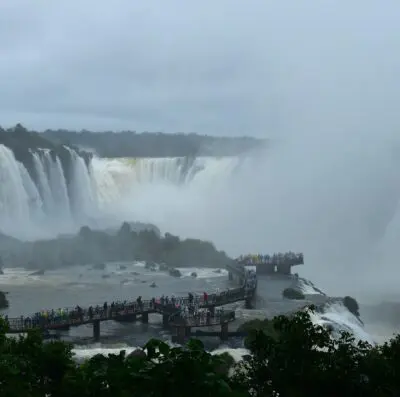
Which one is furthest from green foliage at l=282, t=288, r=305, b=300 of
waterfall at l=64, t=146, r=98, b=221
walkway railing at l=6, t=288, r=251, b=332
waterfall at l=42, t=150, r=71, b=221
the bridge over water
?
waterfall at l=64, t=146, r=98, b=221

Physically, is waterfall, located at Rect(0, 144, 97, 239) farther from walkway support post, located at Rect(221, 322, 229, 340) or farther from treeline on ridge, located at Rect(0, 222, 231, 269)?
walkway support post, located at Rect(221, 322, 229, 340)

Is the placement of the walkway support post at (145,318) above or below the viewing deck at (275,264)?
below

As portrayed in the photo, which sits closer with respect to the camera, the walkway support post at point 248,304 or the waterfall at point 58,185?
the walkway support post at point 248,304

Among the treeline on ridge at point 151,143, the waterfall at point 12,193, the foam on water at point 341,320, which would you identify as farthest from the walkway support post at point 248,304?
the treeline on ridge at point 151,143

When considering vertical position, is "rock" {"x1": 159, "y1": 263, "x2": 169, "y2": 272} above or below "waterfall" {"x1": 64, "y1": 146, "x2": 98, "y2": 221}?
below

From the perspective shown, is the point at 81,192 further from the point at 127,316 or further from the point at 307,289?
the point at 127,316

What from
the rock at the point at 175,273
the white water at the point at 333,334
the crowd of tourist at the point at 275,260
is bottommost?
the white water at the point at 333,334

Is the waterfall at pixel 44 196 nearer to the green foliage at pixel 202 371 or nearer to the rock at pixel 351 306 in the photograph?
the rock at pixel 351 306

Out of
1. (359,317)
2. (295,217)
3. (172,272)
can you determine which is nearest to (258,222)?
(295,217)
